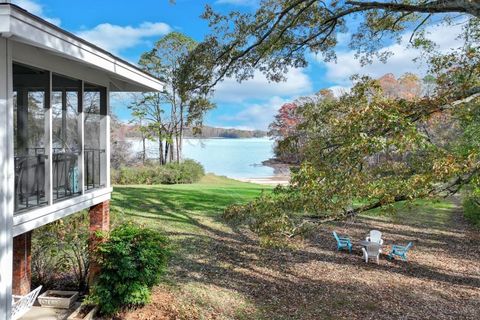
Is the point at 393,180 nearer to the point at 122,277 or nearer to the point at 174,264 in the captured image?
the point at 122,277

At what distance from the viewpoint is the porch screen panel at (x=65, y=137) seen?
21.8 ft

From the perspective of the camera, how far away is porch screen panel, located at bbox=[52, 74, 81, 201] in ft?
21.8

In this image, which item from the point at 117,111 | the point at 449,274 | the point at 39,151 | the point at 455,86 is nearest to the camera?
the point at 39,151

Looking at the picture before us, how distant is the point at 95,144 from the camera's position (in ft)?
27.0

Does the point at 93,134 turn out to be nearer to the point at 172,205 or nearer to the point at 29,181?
the point at 29,181

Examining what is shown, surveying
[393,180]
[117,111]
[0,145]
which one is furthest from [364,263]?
[117,111]

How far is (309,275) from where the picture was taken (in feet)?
36.1

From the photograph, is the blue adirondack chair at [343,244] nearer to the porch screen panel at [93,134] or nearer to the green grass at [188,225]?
the green grass at [188,225]

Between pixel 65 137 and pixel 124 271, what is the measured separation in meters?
2.58

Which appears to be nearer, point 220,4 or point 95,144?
point 95,144

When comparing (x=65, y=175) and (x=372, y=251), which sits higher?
(x=65, y=175)

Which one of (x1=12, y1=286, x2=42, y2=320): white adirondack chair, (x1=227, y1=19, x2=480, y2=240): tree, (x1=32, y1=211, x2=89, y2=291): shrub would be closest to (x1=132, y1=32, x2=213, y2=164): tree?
(x1=32, y1=211, x2=89, y2=291): shrub

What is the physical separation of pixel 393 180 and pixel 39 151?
6514 millimetres

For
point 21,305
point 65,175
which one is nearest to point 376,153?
point 65,175
